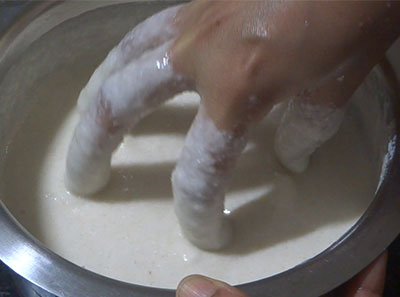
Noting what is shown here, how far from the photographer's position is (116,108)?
29.1 inches

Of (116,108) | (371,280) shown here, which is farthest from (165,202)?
(371,280)

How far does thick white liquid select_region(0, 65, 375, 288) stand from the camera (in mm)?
793

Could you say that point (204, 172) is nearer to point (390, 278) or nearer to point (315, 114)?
point (315, 114)

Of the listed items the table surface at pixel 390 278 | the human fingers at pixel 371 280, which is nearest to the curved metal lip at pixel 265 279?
the human fingers at pixel 371 280

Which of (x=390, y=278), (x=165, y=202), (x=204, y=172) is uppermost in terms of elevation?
(x=204, y=172)

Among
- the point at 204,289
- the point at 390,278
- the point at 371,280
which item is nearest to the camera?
the point at 204,289

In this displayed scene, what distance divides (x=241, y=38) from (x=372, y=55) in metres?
0.14

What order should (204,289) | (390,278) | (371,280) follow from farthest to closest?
(390,278), (371,280), (204,289)

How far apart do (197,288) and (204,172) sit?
0.43 feet

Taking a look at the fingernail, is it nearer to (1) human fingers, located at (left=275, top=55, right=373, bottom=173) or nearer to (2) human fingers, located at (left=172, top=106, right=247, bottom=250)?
(2) human fingers, located at (left=172, top=106, right=247, bottom=250)

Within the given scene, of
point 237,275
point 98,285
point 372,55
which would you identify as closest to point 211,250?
point 237,275

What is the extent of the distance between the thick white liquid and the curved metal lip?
107 mm

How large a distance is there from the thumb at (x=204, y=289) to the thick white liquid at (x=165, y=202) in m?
0.16

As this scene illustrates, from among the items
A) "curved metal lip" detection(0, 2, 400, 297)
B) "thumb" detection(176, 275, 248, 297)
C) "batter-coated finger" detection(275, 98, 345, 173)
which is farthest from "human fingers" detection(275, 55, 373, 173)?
"thumb" detection(176, 275, 248, 297)
